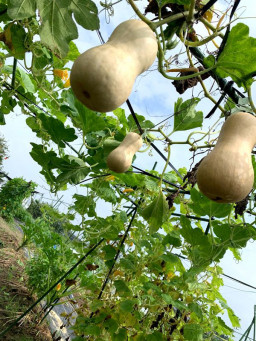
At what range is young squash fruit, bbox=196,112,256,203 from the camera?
0.55 metres

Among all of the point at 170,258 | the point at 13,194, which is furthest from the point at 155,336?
the point at 13,194

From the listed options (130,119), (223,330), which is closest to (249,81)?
(130,119)

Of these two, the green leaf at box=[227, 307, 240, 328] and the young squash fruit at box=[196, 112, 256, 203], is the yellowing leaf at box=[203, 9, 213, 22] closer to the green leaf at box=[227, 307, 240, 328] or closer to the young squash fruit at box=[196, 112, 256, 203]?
the young squash fruit at box=[196, 112, 256, 203]

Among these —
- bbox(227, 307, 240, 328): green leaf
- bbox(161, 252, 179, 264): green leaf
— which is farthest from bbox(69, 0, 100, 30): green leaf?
bbox(227, 307, 240, 328): green leaf

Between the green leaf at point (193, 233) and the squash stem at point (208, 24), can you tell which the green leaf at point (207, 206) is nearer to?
the green leaf at point (193, 233)

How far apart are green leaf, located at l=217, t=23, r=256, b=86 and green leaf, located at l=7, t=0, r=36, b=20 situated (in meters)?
0.37

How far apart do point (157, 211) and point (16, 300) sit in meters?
2.49

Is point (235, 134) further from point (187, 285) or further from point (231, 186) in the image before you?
point (187, 285)

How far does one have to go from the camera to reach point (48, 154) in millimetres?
1130

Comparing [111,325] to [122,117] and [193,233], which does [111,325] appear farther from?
[122,117]

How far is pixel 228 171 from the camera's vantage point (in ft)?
1.82

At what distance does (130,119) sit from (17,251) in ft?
13.0

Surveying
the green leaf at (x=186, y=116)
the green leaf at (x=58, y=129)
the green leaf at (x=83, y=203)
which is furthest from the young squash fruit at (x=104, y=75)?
the green leaf at (x=83, y=203)

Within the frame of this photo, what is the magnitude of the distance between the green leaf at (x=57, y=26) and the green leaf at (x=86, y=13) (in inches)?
0.5
